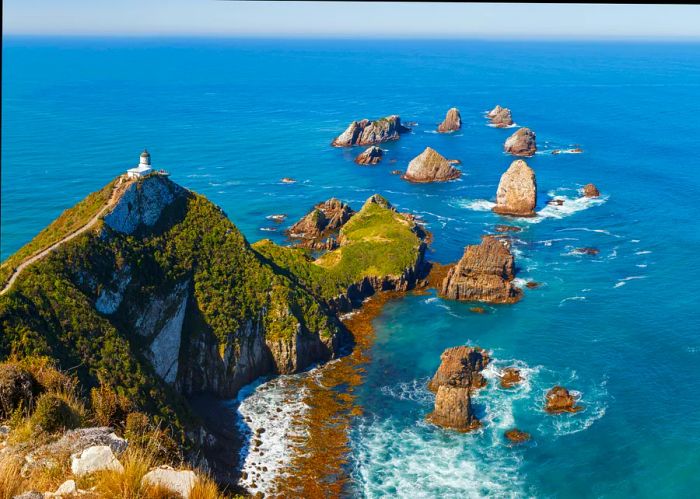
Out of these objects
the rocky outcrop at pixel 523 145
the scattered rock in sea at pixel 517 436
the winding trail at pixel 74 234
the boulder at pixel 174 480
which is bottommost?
the scattered rock in sea at pixel 517 436

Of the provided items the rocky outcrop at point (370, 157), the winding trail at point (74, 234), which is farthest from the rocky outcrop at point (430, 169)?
the winding trail at point (74, 234)

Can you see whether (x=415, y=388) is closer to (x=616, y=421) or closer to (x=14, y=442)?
(x=616, y=421)

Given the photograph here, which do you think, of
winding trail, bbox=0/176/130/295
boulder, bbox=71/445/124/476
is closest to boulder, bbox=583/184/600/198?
winding trail, bbox=0/176/130/295

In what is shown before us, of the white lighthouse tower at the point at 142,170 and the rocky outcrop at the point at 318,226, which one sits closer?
A: the white lighthouse tower at the point at 142,170

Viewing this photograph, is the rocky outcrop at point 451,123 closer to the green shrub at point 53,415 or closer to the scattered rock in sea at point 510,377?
the scattered rock in sea at point 510,377

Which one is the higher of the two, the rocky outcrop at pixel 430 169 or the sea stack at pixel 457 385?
the rocky outcrop at pixel 430 169

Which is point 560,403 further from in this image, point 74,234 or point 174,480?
point 174,480

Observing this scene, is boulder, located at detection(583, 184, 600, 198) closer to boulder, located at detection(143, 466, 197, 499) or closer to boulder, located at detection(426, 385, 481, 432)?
boulder, located at detection(426, 385, 481, 432)

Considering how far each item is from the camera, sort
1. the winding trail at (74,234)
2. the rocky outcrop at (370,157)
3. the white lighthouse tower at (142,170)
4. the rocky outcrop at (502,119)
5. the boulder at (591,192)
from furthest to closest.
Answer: the rocky outcrop at (502,119), the rocky outcrop at (370,157), the boulder at (591,192), the white lighthouse tower at (142,170), the winding trail at (74,234)

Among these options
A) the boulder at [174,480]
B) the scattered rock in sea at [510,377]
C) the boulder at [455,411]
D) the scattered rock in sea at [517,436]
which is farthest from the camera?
the scattered rock in sea at [510,377]

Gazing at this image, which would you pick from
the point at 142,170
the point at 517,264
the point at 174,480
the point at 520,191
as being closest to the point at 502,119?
the point at 520,191
